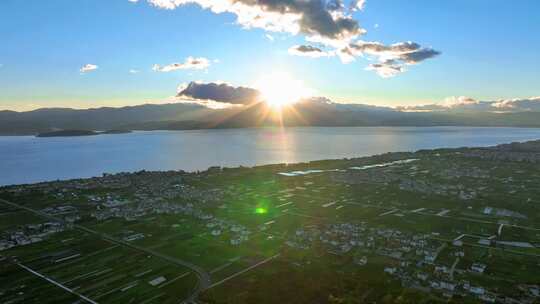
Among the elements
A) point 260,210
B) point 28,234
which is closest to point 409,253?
point 260,210

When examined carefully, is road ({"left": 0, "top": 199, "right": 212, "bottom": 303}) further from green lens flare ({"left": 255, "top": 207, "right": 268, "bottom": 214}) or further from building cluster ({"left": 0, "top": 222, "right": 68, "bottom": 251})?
green lens flare ({"left": 255, "top": 207, "right": 268, "bottom": 214})

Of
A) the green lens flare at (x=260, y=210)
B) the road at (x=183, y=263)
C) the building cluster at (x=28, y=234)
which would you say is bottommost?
the road at (x=183, y=263)

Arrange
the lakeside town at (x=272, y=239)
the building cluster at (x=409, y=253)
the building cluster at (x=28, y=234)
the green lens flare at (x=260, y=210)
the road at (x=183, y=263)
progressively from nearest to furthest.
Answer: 1. the building cluster at (x=409, y=253)
2. the lakeside town at (x=272, y=239)
3. the road at (x=183, y=263)
4. the building cluster at (x=28, y=234)
5. the green lens flare at (x=260, y=210)

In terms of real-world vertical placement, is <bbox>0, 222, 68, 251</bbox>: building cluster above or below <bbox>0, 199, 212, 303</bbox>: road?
above

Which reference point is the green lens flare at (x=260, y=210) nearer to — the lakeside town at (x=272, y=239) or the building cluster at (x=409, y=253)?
the lakeside town at (x=272, y=239)

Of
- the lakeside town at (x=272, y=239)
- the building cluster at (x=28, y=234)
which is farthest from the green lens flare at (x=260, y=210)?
the building cluster at (x=28, y=234)

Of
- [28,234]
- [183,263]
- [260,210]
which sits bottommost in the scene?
[183,263]

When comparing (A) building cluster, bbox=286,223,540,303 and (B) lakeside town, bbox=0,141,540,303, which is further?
(B) lakeside town, bbox=0,141,540,303

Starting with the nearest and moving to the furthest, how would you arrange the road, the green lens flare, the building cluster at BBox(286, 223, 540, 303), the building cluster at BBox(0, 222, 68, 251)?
the building cluster at BBox(286, 223, 540, 303), the road, the building cluster at BBox(0, 222, 68, 251), the green lens flare

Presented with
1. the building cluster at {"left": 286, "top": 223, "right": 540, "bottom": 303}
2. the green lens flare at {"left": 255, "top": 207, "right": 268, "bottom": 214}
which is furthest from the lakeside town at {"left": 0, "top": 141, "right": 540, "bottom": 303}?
the green lens flare at {"left": 255, "top": 207, "right": 268, "bottom": 214}

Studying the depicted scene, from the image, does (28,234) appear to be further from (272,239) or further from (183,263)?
(272,239)

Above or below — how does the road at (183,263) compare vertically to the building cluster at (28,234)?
below
